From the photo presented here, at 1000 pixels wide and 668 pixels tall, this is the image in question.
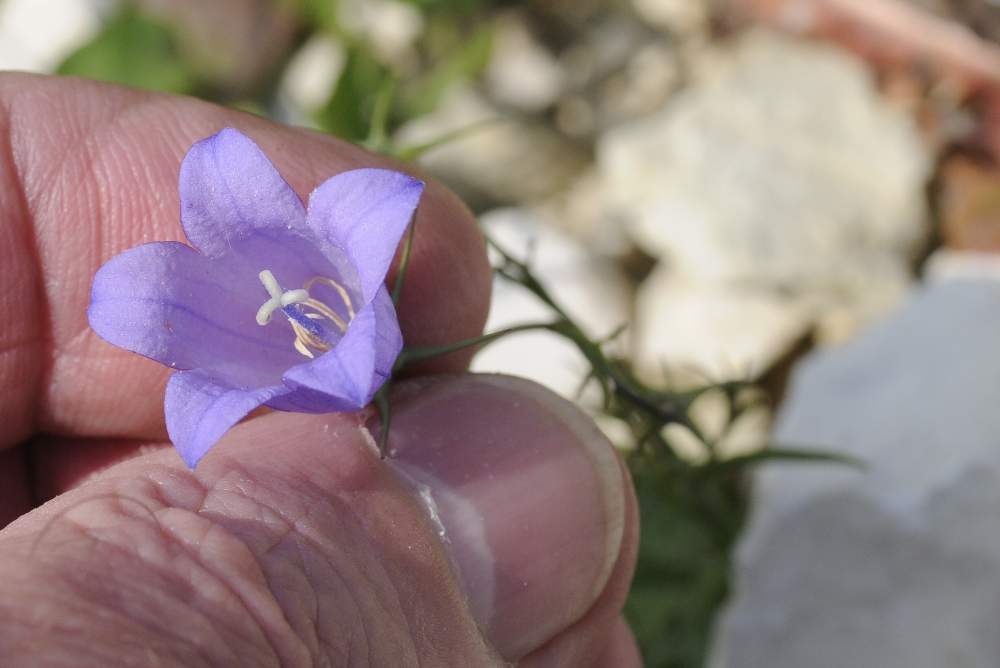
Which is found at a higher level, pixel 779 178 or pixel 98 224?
pixel 98 224

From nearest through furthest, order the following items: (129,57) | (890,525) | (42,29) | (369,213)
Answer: (369,213) < (890,525) < (129,57) < (42,29)

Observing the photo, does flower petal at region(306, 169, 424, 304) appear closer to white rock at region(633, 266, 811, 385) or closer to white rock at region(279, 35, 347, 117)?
white rock at region(633, 266, 811, 385)

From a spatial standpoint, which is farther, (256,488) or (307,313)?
(307,313)

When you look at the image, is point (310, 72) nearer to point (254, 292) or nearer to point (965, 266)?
point (965, 266)

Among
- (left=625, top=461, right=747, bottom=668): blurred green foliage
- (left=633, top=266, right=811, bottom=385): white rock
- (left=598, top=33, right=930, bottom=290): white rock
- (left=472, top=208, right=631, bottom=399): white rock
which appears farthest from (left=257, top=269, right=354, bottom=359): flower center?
(left=598, top=33, right=930, bottom=290): white rock

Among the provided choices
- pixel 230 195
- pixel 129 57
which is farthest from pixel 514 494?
pixel 129 57

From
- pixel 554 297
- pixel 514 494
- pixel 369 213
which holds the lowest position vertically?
pixel 554 297

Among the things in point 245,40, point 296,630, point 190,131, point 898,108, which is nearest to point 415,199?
point 296,630

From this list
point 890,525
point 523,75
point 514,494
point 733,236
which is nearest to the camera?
point 514,494

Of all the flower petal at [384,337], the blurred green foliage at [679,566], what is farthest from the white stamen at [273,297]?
the blurred green foliage at [679,566]
